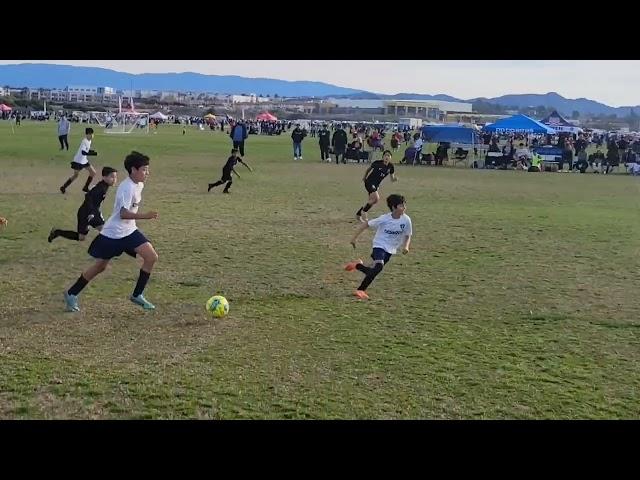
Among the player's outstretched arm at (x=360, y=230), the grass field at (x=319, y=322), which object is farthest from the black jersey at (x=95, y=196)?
the player's outstretched arm at (x=360, y=230)

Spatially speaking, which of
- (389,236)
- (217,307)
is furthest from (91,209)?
(389,236)

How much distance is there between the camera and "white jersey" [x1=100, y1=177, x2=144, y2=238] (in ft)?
24.7

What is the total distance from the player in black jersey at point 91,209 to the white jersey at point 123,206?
71.6 inches

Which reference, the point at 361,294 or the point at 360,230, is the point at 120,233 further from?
the point at 360,230

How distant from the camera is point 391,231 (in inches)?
349

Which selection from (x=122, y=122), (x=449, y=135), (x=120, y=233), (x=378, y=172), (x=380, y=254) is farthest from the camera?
(x=122, y=122)

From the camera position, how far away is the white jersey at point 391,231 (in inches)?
348

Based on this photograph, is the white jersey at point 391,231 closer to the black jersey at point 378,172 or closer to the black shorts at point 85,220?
the black shorts at point 85,220

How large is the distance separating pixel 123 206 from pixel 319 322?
91.2 inches

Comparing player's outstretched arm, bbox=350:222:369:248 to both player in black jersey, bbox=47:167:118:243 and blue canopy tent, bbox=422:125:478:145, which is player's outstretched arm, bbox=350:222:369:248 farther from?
blue canopy tent, bbox=422:125:478:145

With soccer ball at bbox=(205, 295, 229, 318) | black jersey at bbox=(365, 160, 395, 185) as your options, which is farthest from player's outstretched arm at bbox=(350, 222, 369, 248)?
black jersey at bbox=(365, 160, 395, 185)

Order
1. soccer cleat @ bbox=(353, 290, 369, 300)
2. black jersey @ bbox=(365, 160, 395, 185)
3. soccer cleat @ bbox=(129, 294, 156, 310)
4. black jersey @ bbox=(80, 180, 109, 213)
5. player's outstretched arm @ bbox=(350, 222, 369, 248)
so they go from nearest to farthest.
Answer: soccer cleat @ bbox=(129, 294, 156, 310) < soccer cleat @ bbox=(353, 290, 369, 300) < player's outstretched arm @ bbox=(350, 222, 369, 248) < black jersey @ bbox=(80, 180, 109, 213) < black jersey @ bbox=(365, 160, 395, 185)

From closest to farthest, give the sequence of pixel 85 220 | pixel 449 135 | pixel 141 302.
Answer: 1. pixel 141 302
2. pixel 85 220
3. pixel 449 135

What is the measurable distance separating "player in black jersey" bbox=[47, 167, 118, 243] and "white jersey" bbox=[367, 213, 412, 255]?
341cm
